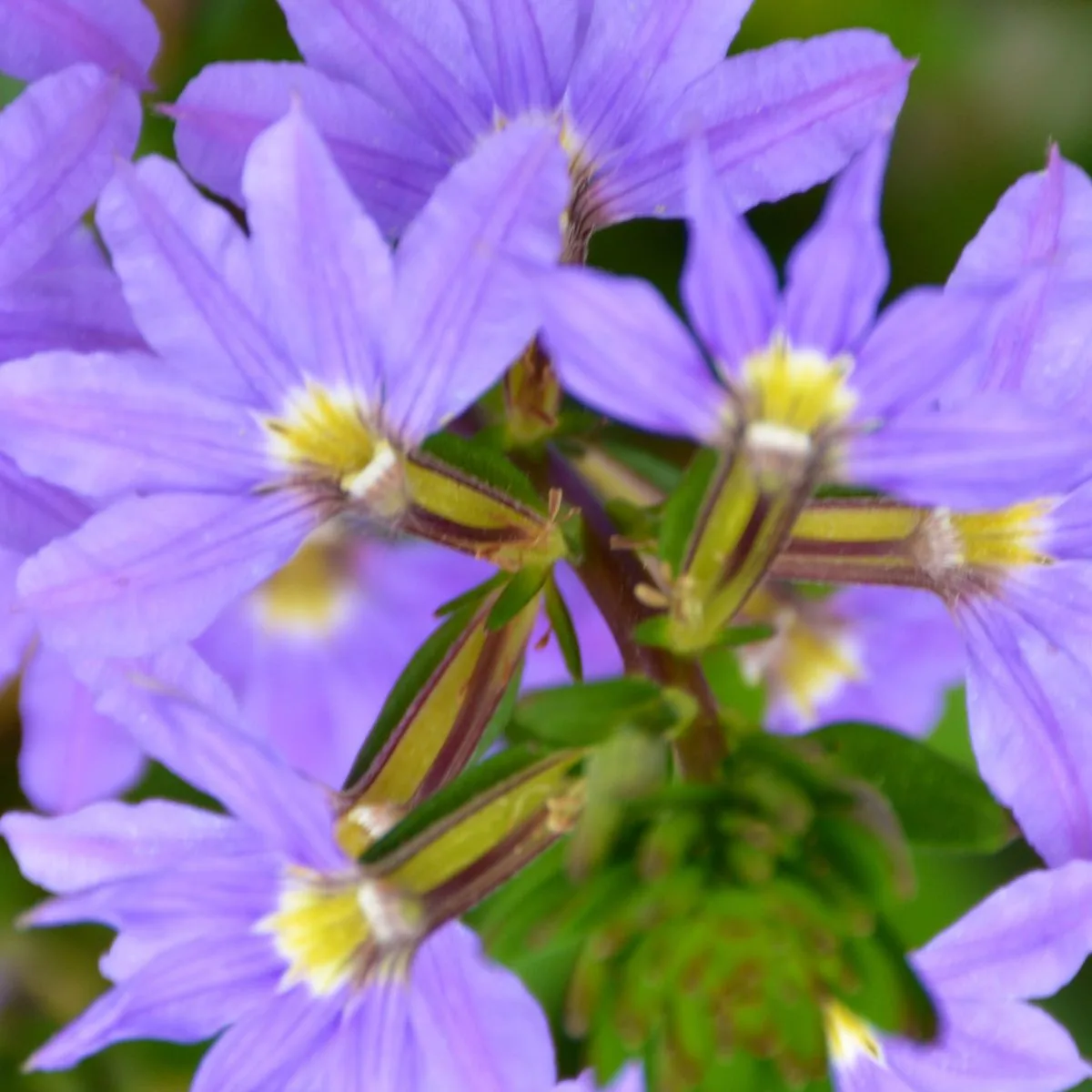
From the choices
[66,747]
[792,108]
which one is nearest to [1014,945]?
[792,108]

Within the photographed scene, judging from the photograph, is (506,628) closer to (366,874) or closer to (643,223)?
(366,874)

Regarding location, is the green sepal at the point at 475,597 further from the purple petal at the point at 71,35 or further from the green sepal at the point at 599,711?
the purple petal at the point at 71,35

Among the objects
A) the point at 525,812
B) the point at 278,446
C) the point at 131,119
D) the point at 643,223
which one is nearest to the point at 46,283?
the point at 131,119

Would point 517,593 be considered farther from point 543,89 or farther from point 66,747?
point 66,747

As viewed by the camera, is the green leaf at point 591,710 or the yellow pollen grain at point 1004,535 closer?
the green leaf at point 591,710

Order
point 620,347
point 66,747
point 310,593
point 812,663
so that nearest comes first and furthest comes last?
point 620,347, point 66,747, point 812,663, point 310,593

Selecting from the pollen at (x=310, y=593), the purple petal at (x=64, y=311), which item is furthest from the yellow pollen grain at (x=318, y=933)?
the pollen at (x=310, y=593)

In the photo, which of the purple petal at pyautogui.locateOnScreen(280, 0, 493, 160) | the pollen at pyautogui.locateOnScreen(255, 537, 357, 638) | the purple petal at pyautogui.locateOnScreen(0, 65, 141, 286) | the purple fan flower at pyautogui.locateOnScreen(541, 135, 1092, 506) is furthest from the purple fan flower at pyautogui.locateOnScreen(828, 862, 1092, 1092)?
the pollen at pyautogui.locateOnScreen(255, 537, 357, 638)
